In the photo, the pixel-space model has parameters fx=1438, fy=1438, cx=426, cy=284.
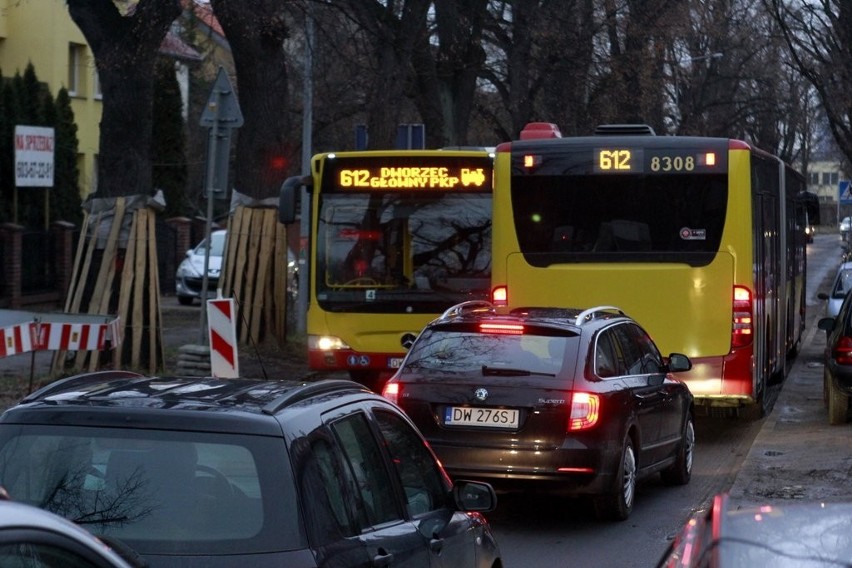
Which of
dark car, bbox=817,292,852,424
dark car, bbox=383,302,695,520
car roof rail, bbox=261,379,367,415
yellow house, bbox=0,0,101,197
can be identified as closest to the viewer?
car roof rail, bbox=261,379,367,415

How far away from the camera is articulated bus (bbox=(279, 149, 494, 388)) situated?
16.3 m

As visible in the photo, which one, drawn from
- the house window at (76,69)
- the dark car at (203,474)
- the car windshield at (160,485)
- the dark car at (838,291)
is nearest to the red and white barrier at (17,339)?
the dark car at (203,474)

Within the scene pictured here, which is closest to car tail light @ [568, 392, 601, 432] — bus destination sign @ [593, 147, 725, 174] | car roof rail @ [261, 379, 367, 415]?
car roof rail @ [261, 379, 367, 415]

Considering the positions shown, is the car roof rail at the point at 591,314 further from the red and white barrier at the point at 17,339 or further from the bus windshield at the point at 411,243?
the red and white barrier at the point at 17,339

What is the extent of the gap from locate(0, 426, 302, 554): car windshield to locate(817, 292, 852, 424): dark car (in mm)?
11304

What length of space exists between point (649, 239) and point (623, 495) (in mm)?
4934

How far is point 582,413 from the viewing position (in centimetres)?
977

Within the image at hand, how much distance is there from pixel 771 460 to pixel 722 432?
10.2 ft

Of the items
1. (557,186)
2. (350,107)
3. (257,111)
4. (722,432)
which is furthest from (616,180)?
(350,107)

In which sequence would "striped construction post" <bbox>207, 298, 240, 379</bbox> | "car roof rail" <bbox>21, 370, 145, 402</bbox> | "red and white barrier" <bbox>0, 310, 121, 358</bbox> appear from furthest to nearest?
"striped construction post" <bbox>207, 298, 240, 379</bbox> → "red and white barrier" <bbox>0, 310, 121, 358</bbox> → "car roof rail" <bbox>21, 370, 145, 402</bbox>

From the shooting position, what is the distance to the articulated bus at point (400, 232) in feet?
53.5

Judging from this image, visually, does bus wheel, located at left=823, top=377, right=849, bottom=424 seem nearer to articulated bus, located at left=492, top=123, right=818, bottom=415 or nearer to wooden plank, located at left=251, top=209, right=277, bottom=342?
articulated bus, located at left=492, top=123, right=818, bottom=415

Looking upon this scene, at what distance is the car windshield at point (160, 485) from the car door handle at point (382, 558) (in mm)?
492

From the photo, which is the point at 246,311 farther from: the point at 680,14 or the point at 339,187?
the point at 680,14
